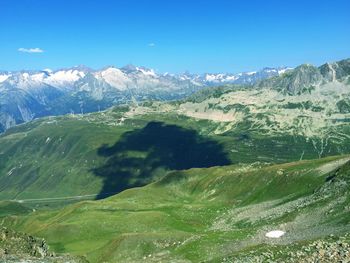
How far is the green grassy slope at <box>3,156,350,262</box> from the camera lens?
8450 cm

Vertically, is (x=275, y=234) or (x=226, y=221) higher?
(x=275, y=234)

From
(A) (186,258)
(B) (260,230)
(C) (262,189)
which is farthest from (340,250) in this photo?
(C) (262,189)

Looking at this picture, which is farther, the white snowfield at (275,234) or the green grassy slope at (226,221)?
the white snowfield at (275,234)

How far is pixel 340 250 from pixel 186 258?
4163 cm

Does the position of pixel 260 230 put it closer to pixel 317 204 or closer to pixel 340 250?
pixel 317 204

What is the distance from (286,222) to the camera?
95.8 m

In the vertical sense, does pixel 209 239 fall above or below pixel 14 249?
below

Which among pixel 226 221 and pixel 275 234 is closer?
pixel 275 234

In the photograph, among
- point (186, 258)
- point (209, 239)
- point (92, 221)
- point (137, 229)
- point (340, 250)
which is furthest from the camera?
point (92, 221)

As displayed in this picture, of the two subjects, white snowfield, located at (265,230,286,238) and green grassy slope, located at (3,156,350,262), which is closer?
green grassy slope, located at (3,156,350,262)

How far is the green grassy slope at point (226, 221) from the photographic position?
277 ft

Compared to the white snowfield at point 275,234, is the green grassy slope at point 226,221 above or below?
below

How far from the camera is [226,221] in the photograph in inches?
5389

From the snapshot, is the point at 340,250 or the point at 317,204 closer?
the point at 340,250
